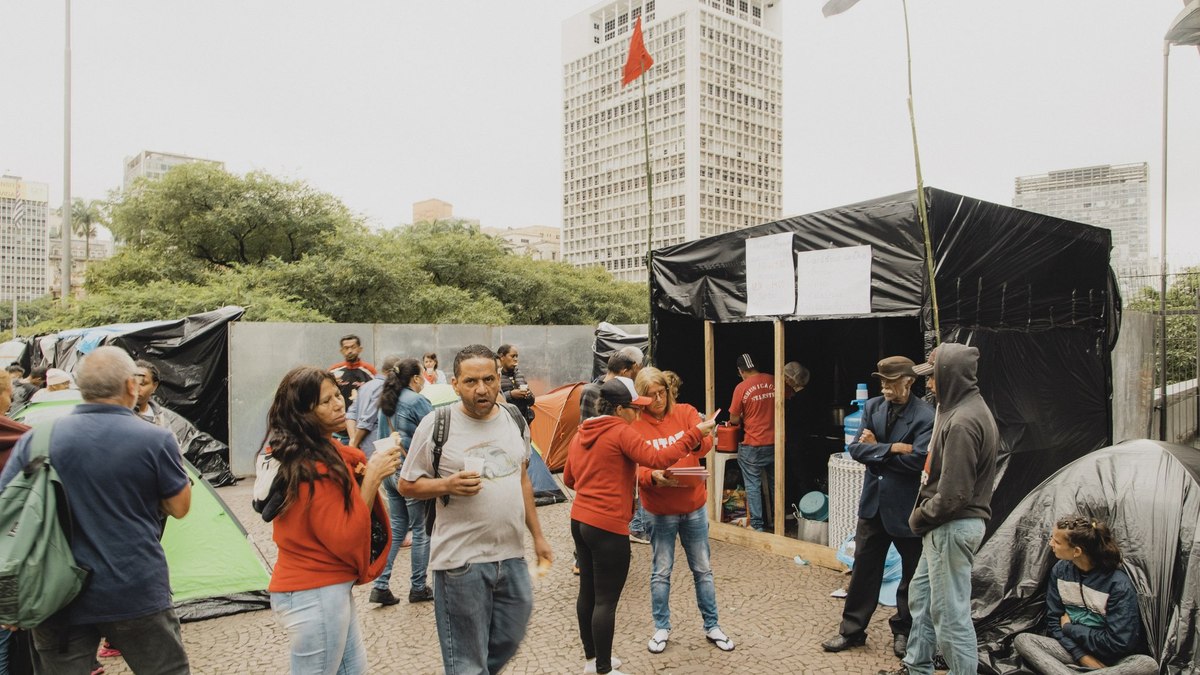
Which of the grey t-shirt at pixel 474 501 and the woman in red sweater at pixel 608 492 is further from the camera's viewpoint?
the woman in red sweater at pixel 608 492

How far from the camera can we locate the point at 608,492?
347 cm

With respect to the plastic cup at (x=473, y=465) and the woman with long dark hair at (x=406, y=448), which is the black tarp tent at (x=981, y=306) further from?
the plastic cup at (x=473, y=465)

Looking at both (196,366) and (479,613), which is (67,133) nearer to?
(196,366)

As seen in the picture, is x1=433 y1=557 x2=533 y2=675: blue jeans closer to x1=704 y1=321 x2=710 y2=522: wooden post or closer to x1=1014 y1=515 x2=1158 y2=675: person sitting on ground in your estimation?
x1=1014 y1=515 x2=1158 y2=675: person sitting on ground

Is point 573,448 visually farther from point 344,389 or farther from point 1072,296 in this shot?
point 1072,296

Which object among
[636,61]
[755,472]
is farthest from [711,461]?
[636,61]

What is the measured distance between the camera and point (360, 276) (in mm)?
20562

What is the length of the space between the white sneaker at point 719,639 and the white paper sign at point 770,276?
2.68 metres

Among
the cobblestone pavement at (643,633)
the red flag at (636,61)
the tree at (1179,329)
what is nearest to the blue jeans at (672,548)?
the cobblestone pavement at (643,633)

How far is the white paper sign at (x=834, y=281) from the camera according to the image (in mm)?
5246

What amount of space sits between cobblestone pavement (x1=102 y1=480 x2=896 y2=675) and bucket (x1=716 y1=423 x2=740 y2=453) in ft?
4.43

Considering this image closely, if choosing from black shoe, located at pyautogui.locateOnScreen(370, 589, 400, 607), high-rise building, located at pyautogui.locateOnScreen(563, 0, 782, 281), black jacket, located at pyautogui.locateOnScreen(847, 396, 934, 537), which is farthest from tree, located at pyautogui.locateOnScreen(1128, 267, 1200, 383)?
high-rise building, located at pyautogui.locateOnScreen(563, 0, 782, 281)

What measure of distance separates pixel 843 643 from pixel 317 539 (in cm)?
316

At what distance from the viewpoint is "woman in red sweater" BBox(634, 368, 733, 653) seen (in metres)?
3.96
